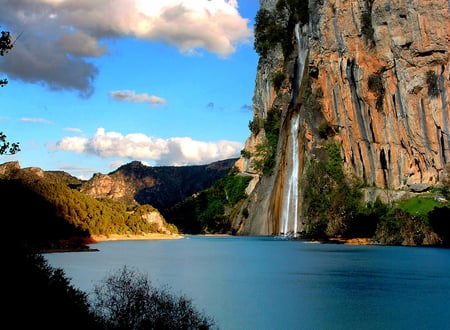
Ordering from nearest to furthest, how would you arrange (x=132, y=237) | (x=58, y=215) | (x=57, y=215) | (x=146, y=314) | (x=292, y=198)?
(x=146, y=314), (x=57, y=215), (x=58, y=215), (x=292, y=198), (x=132, y=237)

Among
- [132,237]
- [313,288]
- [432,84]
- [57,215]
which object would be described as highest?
[432,84]

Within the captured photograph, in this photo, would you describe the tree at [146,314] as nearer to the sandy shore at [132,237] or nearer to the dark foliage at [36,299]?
the dark foliage at [36,299]

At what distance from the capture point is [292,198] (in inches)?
2862

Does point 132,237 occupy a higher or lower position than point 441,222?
lower

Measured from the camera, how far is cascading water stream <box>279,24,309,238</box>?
71.9 m

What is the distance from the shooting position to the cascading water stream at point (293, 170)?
7188 cm

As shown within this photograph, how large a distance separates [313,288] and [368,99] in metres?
42.9

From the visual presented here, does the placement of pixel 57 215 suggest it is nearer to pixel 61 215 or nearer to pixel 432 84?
pixel 61 215

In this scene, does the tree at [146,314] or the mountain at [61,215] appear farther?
the mountain at [61,215]

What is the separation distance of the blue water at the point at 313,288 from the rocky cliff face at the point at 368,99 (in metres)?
22.9

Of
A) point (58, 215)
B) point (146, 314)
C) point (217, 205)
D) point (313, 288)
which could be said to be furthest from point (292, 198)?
point (146, 314)

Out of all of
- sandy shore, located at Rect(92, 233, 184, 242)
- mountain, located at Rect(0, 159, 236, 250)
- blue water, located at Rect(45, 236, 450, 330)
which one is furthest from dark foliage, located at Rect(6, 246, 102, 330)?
sandy shore, located at Rect(92, 233, 184, 242)

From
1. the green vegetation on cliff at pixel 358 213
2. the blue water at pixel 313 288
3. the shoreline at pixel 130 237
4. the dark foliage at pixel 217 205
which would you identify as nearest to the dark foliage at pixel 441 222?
the green vegetation on cliff at pixel 358 213

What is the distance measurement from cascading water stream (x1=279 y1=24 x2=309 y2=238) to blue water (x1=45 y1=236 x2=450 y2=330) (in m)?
33.3
